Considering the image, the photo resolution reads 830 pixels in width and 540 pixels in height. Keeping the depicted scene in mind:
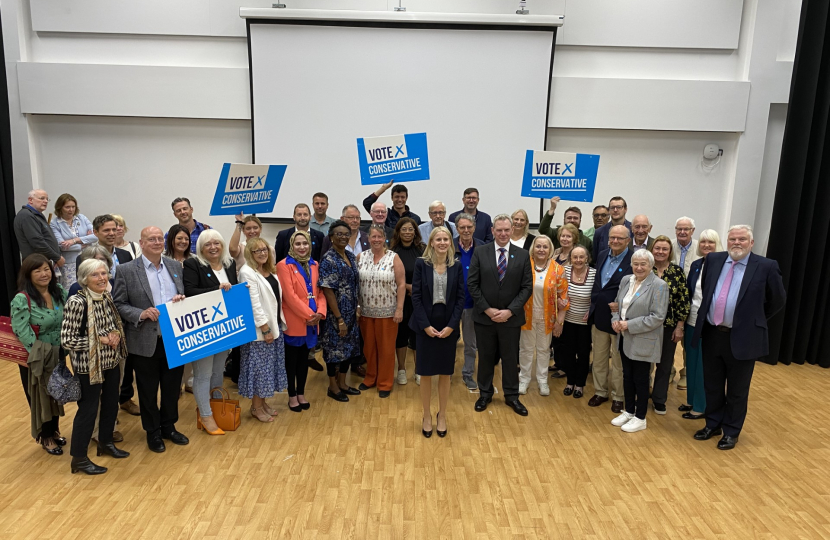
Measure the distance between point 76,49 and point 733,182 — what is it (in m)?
8.98

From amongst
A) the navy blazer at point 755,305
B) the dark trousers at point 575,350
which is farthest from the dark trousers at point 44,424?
the navy blazer at point 755,305

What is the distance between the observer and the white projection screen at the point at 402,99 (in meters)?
7.06

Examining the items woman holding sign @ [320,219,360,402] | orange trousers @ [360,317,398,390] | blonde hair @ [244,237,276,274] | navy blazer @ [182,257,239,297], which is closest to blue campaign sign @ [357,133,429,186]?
woman holding sign @ [320,219,360,402]

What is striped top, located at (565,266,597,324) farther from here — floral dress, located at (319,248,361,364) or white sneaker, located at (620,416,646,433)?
floral dress, located at (319,248,361,364)

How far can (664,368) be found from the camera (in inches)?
175

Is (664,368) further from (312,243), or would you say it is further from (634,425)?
(312,243)

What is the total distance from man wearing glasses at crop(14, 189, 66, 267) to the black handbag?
2779mm

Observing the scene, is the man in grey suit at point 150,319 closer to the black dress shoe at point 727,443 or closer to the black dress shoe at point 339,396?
the black dress shoe at point 339,396

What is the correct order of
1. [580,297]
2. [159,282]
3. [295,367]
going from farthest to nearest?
1. [580,297]
2. [295,367]
3. [159,282]

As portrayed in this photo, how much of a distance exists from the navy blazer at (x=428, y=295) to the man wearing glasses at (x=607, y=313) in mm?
1268

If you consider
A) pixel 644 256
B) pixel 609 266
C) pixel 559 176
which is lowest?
pixel 609 266

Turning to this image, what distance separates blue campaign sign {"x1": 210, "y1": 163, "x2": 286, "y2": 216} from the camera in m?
4.81

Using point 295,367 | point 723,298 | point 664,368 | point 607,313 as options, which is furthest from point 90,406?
point 723,298

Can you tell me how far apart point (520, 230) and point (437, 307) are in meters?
1.46
